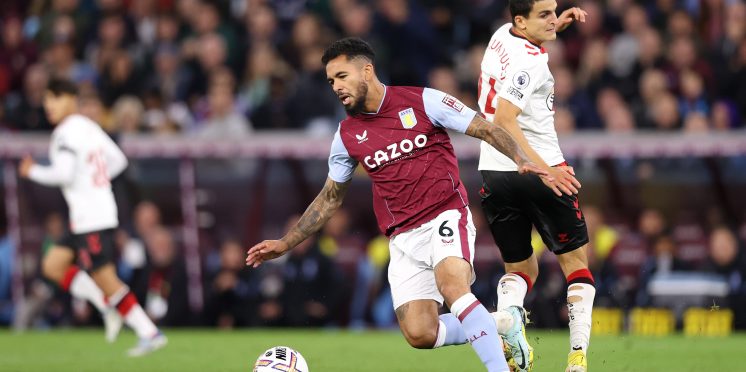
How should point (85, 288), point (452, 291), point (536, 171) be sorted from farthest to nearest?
point (85, 288)
point (452, 291)
point (536, 171)

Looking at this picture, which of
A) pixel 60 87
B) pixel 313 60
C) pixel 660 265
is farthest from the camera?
pixel 313 60

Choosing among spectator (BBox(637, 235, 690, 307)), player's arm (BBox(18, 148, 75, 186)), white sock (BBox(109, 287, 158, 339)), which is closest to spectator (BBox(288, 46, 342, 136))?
spectator (BBox(637, 235, 690, 307))

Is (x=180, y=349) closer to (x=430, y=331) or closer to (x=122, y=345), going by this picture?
(x=122, y=345)

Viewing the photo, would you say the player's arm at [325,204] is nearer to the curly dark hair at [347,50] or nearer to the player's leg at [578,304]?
the curly dark hair at [347,50]

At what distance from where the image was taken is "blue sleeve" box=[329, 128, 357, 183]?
9062 millimetres

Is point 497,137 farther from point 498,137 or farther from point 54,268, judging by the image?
point 54,268

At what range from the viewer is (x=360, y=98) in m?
8.80

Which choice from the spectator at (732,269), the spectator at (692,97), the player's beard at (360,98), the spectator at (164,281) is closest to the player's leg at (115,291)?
the spectator at (164,281)

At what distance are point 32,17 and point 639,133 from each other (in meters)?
10.5

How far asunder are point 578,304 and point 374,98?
198 centimetres

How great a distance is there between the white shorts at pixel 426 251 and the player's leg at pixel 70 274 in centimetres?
556

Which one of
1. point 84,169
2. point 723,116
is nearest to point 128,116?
point 84,169

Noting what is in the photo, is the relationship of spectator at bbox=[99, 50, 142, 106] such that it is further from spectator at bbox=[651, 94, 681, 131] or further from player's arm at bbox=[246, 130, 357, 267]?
player's arm at bbox=[246, 130, 357, 267]

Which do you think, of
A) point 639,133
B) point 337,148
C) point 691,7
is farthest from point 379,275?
point 337,148
